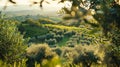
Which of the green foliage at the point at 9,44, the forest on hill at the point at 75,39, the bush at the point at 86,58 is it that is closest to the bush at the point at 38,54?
the forest on hill at the point at 75,39

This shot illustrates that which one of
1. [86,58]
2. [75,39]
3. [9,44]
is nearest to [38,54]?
[86,58]

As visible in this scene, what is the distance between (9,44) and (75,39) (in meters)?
80.6

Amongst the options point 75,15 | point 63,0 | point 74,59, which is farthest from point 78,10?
point 74,59

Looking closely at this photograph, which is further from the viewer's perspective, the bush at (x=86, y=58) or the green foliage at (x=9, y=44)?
the bush at (x=86, y=58)

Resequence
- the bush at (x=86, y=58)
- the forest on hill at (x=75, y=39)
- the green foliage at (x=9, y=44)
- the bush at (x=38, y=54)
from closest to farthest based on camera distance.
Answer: the forest on hill at (x=75, y=39) → the green foliage at (x=9, y=44) → the bush at (x=86, y=58) → the bush at (x=38, y=54)

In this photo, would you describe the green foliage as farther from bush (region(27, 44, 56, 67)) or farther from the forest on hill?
bush (region(27, 44, 56, 67))

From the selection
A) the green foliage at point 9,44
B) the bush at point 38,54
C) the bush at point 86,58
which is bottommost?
the bush at point 38,54

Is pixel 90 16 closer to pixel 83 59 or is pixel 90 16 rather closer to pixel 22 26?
pixel 83 59

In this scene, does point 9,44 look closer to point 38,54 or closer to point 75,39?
point 38,54

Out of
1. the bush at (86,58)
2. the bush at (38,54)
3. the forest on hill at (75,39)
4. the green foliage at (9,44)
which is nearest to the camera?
the forest on hill at (75,39)

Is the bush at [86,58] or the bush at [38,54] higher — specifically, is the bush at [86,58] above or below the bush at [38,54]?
above

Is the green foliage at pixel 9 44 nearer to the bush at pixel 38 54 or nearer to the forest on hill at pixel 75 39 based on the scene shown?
the forest on hill at pixel 75 39

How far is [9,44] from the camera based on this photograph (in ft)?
128

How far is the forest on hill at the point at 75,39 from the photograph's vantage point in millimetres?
4770
